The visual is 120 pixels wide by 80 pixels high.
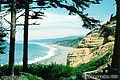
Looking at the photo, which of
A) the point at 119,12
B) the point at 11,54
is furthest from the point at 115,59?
the point at 11,54

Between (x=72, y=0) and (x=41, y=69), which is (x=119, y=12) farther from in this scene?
(x=41, y=69)

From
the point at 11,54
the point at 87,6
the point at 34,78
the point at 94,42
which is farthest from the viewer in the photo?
the point at 94,42

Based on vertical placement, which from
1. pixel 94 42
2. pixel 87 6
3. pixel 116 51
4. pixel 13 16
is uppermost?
pixel 87 6

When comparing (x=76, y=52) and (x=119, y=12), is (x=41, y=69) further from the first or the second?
(x=76, y=52)

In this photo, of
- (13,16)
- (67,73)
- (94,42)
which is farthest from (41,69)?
(94,42)

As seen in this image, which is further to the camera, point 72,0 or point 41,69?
point 41,69

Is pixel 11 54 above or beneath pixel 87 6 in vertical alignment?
beneath

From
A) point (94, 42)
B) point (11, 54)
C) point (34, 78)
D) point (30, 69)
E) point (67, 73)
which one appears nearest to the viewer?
point (34, 78)

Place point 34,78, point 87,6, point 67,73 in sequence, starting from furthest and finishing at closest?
point 87,6
point 67,73
point 34,78

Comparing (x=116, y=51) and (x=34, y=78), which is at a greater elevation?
(x=116, y=51)
